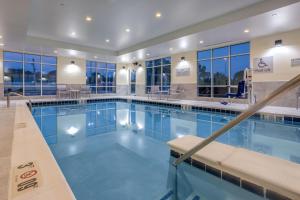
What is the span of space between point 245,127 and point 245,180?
3.35 m

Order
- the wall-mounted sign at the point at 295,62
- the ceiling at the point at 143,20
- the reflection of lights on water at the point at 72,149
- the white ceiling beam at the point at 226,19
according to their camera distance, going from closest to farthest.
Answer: the reflection of lights on water at the point at 72,149 → the white ceiling beam at the point at 226,19 → the ceiling at the point at 143,20 → the wall-mounted sign at the point at 295,62

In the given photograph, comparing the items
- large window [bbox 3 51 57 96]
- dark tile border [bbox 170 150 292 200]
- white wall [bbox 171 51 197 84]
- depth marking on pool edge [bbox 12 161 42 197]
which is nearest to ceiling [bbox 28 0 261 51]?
white wall [bbox 171 51 197 84]

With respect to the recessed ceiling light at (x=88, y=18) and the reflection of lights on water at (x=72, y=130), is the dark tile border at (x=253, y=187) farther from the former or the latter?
the recessed ceiling light at (x=88, y=18)

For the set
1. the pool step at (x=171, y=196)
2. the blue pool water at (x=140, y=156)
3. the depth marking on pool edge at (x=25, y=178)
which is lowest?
the pool step at (x=171, y=196)

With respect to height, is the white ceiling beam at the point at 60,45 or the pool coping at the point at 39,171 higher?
the white ceiling beam at the point at 60,45

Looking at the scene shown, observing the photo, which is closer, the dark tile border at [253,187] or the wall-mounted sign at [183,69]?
the dark tile border at [253,187]

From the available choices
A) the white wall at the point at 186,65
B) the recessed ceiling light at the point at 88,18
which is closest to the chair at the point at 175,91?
the white wall at the point at 186,65

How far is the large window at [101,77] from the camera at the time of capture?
12.6m

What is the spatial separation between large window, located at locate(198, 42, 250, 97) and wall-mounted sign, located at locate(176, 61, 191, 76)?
68 cm

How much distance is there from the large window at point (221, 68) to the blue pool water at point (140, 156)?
3.66 metres

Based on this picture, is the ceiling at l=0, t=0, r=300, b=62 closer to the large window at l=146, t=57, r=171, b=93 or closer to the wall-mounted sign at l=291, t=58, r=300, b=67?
the wall-mounted sign at l=291, t=58, r=300, b=67

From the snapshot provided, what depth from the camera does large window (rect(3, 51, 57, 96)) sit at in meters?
9.62

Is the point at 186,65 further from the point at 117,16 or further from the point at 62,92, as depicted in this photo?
the point at 62,92

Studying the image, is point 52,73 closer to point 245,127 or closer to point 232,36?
point 232,36
